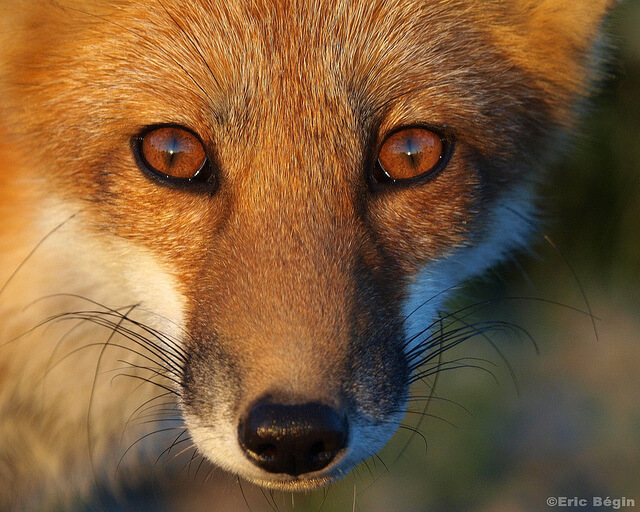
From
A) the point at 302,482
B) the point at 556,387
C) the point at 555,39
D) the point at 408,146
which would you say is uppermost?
the point at 555,39

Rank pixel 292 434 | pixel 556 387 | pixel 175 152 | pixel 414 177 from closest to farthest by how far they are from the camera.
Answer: pixel 292 434 < pixel 175 152 < pixel 414 177 < pixel 556 387

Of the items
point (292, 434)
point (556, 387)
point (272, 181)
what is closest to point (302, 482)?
point (292, 434)

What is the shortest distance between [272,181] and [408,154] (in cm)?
46

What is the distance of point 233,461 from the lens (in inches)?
80.3

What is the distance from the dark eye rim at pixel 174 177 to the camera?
7.20ft

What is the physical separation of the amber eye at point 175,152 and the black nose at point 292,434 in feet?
2.62

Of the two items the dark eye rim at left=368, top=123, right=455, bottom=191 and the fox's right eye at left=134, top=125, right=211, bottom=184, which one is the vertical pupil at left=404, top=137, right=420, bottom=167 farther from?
the fox's right eye at left=134, top=125, right=211, bottom=184

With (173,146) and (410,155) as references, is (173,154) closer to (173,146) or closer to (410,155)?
(173,146)

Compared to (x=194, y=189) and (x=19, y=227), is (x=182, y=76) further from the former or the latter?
(x=19, y=227)

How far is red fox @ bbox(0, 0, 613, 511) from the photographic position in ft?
6.43

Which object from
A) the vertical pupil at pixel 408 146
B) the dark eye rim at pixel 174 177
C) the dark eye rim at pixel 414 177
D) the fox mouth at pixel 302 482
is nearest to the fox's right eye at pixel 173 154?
the dark eye rim at pixel 174 177

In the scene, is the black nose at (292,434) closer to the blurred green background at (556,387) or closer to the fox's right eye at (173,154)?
the fox's right eye at (173,154)

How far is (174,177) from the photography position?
7.32 feet

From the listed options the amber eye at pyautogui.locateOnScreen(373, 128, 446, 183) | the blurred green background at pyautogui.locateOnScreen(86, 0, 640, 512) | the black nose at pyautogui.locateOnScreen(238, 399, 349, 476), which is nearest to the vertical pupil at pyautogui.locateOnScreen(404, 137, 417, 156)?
the amber eye at pyautogui.locateOnScreen(373, 128, 446, 183)
